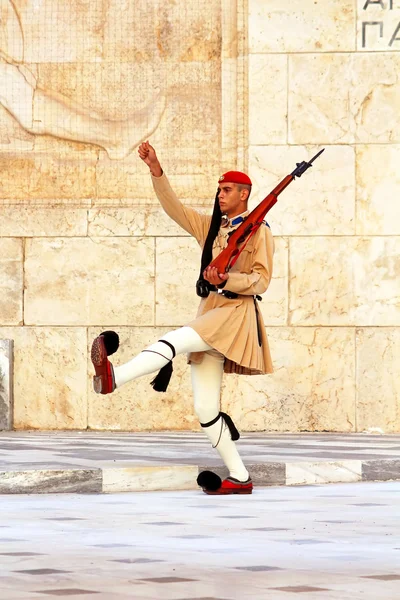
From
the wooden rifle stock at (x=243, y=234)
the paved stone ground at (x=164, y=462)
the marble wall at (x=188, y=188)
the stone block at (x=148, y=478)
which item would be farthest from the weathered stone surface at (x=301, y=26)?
the stone block at (x=148, y=478)

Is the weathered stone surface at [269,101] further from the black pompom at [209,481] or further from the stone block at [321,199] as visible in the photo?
the black pompom at [209,481]

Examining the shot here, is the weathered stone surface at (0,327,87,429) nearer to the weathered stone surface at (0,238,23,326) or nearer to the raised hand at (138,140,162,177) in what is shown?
the weathered stone surface at (0,238,23,326)

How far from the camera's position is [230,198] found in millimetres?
9211

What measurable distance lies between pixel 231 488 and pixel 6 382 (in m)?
5.09

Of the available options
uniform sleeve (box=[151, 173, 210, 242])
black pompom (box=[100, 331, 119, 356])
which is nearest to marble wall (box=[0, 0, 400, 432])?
uniform sleeve (box=[151, 173, 210, 242])

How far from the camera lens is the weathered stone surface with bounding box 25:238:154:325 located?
45.2 feet

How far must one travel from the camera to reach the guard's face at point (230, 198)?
363 inches

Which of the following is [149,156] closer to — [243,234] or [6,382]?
[243,234]

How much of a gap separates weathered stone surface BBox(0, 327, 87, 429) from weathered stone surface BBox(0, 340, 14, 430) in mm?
92

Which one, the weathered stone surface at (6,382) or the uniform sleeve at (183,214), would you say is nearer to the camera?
the uniform sleeve at (183,214)

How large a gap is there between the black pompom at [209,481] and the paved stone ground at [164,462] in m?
0.42

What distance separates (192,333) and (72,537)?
233 cm

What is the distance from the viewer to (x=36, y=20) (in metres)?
14.1

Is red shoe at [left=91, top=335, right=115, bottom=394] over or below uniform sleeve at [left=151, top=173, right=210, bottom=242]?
below
